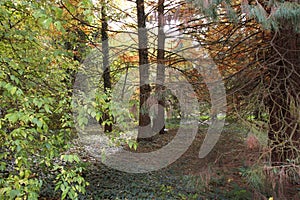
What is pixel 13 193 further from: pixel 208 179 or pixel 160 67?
pixel 160 67

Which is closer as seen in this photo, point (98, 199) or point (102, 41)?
point (98, 199)

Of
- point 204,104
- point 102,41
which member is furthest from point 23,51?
point 102,41

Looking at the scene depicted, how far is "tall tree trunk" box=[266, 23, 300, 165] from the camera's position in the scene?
262 centimetres

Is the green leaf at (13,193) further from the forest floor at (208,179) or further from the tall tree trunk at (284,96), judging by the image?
the tall tree trunk at (284,96)

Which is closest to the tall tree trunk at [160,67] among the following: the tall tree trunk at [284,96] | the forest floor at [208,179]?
the forest floor at [208,179]

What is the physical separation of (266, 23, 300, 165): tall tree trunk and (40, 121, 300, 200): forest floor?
0.89 ft

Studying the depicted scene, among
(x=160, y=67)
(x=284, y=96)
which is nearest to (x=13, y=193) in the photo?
(x=284, y=96)

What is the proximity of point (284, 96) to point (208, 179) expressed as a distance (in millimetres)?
1384

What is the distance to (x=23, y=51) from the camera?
2330 mm

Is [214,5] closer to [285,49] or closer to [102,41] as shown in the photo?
[285,49]

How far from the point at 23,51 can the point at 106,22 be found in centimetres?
360

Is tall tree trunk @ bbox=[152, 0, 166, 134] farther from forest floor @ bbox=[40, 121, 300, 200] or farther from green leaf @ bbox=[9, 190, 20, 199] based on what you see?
green leaf @ bbox=[9, 190, 20, 199]

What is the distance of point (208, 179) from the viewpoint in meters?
2.92

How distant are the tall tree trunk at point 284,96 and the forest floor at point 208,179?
0.89 feet
